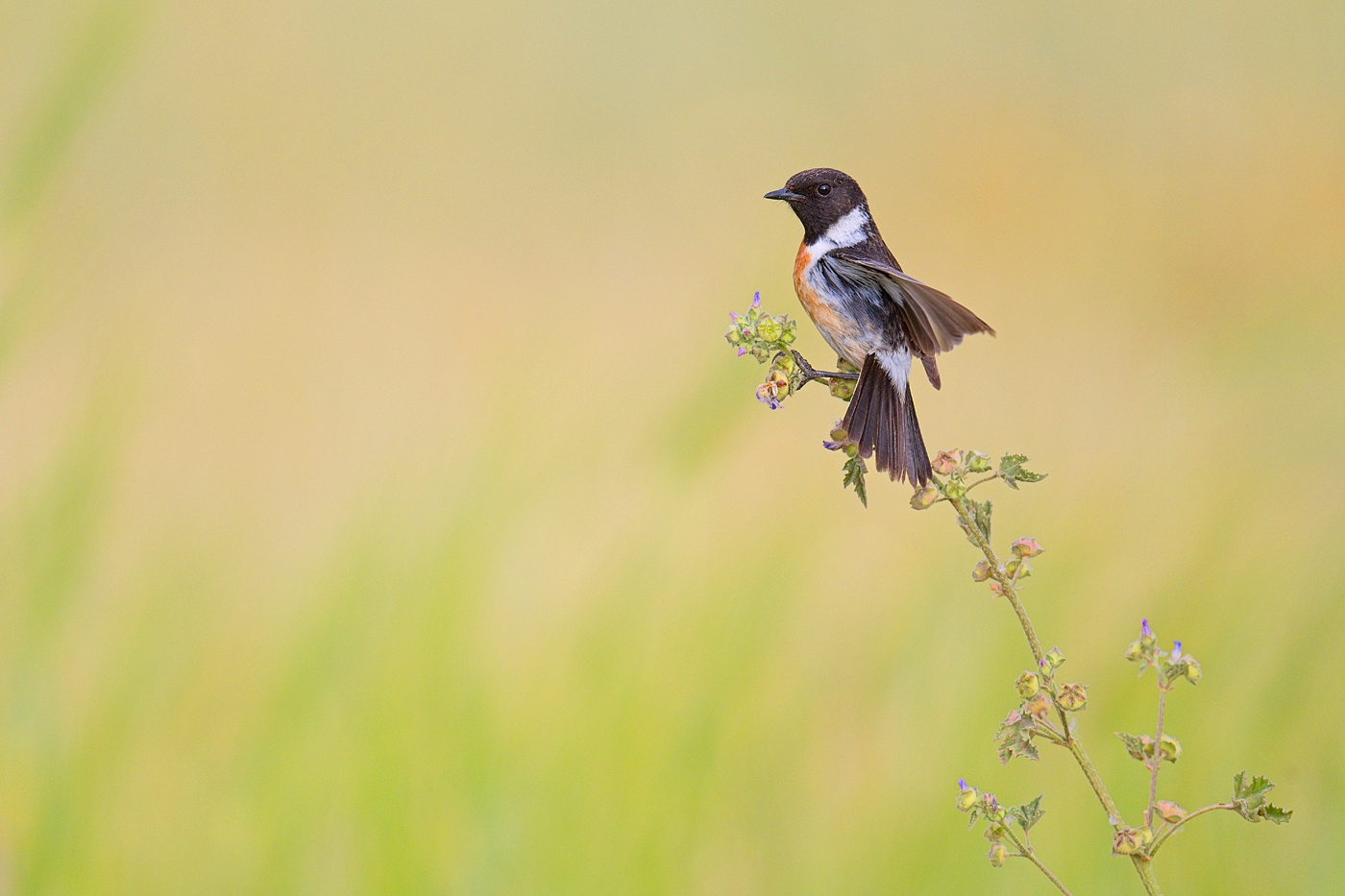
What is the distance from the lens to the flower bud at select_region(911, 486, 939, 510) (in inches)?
40.3

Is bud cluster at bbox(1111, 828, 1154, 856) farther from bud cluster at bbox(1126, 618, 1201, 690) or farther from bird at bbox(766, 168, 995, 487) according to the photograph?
bird at bbox(766, 168, 995, 487)

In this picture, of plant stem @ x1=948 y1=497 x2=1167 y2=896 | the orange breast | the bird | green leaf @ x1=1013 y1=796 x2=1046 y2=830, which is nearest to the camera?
plant stem @ x1=948 y1=497 x2=1167 y2=896

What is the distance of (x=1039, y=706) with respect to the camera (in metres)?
0.95

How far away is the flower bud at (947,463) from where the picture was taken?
99 centimetres

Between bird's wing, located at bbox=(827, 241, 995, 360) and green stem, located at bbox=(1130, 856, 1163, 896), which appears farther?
bird's wing, located at bbox=(827, 241, 995, 360)

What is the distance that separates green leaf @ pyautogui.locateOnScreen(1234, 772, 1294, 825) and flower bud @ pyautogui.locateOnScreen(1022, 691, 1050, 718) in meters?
0.14

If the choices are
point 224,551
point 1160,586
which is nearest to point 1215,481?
point 1160,586

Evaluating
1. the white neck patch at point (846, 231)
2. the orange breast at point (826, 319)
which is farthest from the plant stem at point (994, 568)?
the white neck patch at point (846, 231)

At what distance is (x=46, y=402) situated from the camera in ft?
7.19

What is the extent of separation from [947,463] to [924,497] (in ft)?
0.15

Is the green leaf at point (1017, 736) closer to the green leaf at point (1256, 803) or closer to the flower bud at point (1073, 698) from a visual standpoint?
the flower bud at point (1073, 698)

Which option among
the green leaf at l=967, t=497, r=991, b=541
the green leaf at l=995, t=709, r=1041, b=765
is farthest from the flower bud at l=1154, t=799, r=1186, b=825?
the green leaf at l=967, t=497, r=991, b=541

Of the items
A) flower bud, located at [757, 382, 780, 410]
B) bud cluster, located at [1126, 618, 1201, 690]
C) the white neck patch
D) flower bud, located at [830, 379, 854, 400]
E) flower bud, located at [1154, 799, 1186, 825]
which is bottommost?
flower bud, located at [1154, 799, 1186, 825]

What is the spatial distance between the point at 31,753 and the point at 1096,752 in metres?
1.69
